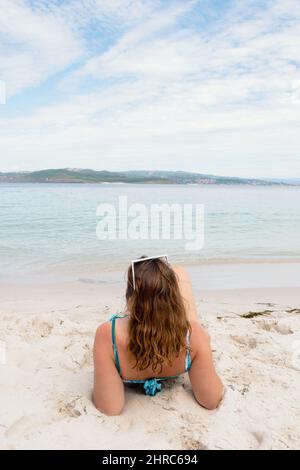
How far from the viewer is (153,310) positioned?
2684 millimetres

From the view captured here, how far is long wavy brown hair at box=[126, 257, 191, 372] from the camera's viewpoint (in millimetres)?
2654

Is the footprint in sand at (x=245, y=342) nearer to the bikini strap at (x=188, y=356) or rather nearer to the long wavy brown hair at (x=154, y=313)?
the bikini strap at (x=188, y=356)

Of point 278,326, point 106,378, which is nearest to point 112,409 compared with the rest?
point 106,378

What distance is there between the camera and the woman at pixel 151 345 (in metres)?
2.67

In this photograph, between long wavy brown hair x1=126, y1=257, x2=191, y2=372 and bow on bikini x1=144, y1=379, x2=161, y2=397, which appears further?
bow on bikini x1=144, y1=379, x2=161, y2=397

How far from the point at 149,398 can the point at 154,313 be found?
2.44 ft

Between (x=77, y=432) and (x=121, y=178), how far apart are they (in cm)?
7880

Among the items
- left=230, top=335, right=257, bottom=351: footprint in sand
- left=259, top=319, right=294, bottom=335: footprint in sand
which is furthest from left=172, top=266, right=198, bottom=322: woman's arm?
left=259, top=319, right=294, bottom=335: footprint in sand

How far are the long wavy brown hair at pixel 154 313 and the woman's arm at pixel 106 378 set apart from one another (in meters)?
0.17

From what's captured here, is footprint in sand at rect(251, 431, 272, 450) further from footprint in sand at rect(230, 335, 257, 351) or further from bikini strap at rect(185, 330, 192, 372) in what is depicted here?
footprint in sand at rect(230, 335, 257, 351)

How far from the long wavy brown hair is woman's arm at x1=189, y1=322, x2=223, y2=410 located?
0.14 m

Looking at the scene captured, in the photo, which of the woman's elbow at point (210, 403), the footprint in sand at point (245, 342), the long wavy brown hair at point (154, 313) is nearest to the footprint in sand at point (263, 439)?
the woman's elbow at point (210, 403)

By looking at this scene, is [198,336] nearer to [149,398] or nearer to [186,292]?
[186,292]

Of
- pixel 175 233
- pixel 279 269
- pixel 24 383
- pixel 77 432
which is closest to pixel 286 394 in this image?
pixel 77 432
